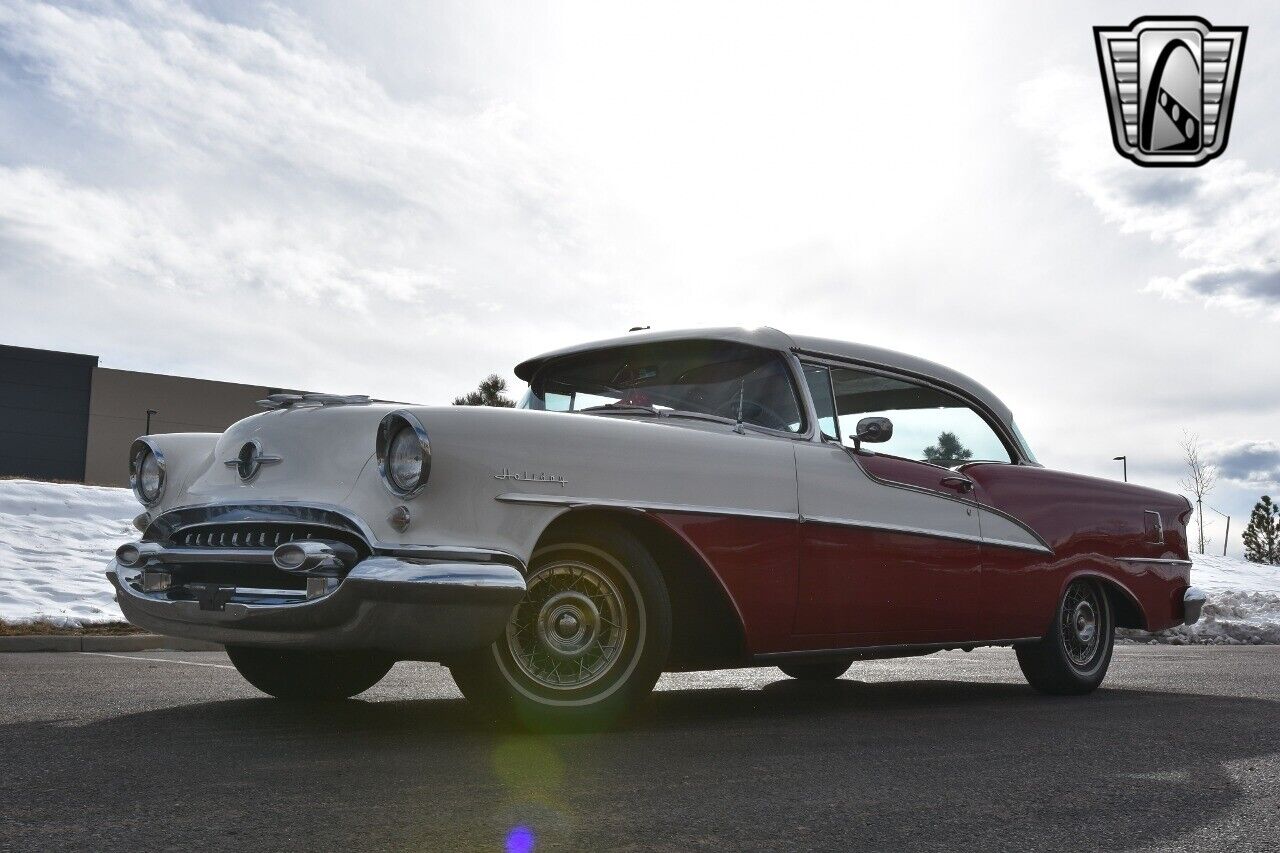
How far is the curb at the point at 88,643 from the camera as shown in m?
9.05

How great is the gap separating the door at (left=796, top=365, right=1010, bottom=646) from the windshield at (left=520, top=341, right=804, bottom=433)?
0.21 meters

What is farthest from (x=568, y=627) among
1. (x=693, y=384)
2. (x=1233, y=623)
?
(x=1233, y=623)

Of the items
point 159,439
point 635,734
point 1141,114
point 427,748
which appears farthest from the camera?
point 1141,114

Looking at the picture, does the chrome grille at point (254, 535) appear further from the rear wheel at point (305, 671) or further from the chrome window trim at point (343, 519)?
the rear wheel at point (305, 671)

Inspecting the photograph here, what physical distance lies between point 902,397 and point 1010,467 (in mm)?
795

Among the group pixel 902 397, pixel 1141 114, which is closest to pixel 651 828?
pixel 902 397

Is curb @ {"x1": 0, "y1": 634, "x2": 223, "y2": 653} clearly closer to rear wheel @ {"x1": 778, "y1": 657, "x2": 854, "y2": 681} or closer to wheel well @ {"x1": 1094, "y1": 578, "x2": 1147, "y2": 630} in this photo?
rear wheel @ {"x1": 778, "y1": 657, "x2": 854, "y2": 681}

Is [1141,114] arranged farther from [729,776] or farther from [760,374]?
[729,776]

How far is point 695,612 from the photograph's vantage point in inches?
190

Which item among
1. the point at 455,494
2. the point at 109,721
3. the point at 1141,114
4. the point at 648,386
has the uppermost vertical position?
the point at 1141,114

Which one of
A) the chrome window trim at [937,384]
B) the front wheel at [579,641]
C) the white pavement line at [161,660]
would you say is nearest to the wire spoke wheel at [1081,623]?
the chrome window trim at [937,384]

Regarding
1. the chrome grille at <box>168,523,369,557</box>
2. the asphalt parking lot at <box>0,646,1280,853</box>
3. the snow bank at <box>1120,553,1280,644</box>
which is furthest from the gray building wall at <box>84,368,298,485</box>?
the chrome grille at <box>168,523,369,557</box>

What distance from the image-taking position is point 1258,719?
17.8ft

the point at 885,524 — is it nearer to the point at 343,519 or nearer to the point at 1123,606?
the point at 1123,606
